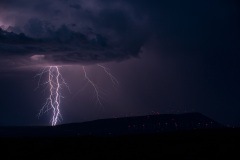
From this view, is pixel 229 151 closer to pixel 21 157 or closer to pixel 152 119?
pixel 21 157

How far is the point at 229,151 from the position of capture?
1916cm

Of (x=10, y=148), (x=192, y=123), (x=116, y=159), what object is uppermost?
(x=192, y=123)

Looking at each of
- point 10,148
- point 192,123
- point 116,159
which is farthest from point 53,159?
point 192,123

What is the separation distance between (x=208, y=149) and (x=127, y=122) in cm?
14316

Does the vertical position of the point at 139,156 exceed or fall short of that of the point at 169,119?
it falls short

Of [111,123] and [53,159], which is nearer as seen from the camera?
[53,159]

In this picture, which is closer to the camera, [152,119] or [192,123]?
[192,123]

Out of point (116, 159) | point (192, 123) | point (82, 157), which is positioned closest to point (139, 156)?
point (116, 159)

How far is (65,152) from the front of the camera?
73.1 ft

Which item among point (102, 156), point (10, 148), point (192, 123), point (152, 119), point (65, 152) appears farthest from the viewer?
point (152, 119)

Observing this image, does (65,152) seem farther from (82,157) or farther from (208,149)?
(208,149)

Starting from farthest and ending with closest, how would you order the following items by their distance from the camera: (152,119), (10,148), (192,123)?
(152,119)
(192,123)
(10,148)

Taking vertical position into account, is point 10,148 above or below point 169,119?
below

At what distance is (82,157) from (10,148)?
7166mm
